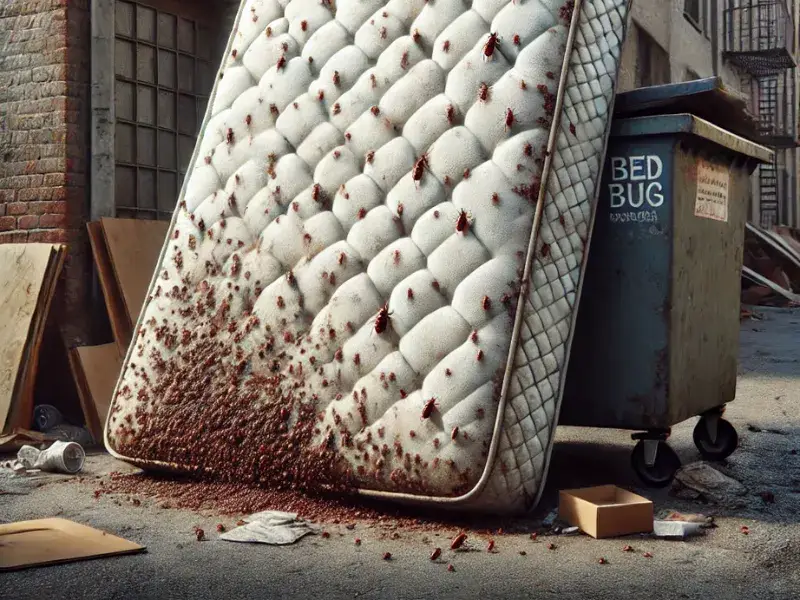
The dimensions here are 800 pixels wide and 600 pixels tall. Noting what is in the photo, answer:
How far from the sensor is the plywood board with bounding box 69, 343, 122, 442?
4.42 metres

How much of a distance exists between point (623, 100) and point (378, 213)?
91cm

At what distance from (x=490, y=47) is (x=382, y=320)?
0.90m

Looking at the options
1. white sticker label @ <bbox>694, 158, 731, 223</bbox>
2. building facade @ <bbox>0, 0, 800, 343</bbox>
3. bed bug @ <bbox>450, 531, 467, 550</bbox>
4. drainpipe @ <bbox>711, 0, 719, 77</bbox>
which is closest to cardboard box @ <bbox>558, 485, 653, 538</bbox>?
bed bug @ <bbox>450, 531, 467, 550</bbox>

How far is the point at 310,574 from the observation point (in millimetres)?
2352

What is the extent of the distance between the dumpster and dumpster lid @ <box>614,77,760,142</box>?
0.01 metres

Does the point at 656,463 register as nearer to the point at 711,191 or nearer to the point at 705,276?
the point at 705,276

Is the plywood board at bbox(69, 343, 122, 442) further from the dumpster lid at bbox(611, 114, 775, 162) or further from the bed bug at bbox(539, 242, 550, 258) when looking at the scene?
the dumpster lid at bbox(611, 114, 775, 162)

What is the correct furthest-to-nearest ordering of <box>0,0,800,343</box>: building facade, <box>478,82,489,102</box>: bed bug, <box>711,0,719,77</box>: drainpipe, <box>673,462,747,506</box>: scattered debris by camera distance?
<box>711,0,719,77</box>: drainpipe < <box>0,0,800,343</box>: building facade < <box>673,462,747,506</box>: scattered debris < <box>478,82,489,102</box>: bed bug

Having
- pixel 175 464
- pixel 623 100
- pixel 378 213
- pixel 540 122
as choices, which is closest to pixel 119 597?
pixel 175 464

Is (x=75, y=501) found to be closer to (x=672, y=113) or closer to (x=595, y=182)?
(x=595, y=182)

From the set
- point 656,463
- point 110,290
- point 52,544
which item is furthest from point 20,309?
point 656,463

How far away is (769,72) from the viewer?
62.2ft

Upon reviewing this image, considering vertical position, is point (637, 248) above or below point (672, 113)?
below

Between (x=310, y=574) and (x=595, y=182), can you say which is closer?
(x=310, y=574)
